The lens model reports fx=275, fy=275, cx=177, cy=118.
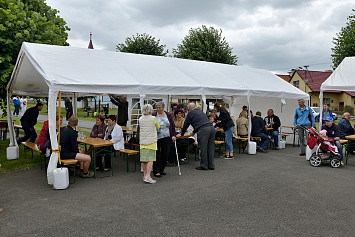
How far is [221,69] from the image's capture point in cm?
1047

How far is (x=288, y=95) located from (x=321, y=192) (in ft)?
19.0

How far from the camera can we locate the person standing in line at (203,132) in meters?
6.72

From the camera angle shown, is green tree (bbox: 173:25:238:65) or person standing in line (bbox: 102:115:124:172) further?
green tree (bbox: 173:25:238:65)

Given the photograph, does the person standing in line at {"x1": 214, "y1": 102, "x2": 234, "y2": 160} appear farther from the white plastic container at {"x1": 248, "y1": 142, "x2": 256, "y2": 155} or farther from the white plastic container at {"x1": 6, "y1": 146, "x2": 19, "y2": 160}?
the white plastic container at {"x1": 6, "y1": 146, "x2": 19, "y2": 160}

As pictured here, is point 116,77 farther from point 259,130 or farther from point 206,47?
point 206,47

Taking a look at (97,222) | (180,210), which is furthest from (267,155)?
(97,222)

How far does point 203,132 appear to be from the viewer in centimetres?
671

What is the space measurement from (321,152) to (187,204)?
4.68 m

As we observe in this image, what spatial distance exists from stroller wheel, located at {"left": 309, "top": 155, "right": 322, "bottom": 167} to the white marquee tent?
9.47 feet

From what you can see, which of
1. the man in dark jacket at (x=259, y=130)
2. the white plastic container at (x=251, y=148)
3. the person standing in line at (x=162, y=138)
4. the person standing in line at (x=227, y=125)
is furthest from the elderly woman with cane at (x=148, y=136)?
the man in dark jacket at (x=259, y=130)

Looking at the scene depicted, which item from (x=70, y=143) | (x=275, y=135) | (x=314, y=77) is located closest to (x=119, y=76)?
(x=70, y=143)

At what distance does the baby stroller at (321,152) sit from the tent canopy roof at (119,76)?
2.62 m

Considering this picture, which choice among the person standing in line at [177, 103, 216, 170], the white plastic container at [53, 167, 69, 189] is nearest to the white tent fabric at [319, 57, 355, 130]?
the person standing in line at [177, 103, 216, 170]

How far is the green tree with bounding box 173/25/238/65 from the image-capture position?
26.0 metres
